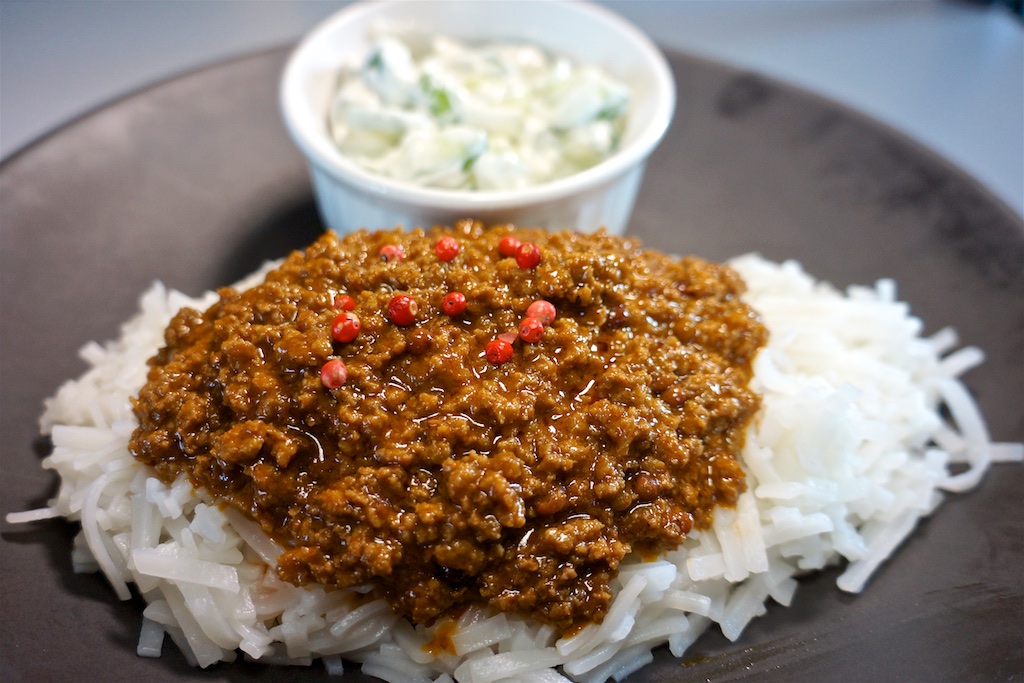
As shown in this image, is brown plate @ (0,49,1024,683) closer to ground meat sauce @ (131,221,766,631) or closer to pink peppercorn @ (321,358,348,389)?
ground meat sauce @ (131,221,766,631)

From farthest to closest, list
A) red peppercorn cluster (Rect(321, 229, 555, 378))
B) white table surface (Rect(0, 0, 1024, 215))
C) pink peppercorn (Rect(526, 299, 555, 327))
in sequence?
white table surface (Rect(0, 0, 1024, 215)) → pink peppercorn (Rect(526, 299, 555, 327)) → red peppercorn cluster (Rect(321, 229, 555, 378))

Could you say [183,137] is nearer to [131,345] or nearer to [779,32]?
[131,345]

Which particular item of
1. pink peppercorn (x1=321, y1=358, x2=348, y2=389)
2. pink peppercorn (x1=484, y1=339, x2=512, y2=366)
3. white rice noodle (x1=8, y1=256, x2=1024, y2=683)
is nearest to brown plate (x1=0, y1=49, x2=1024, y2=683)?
white rice noodle (x1=8, y1=256, x2=1024, y2=683)

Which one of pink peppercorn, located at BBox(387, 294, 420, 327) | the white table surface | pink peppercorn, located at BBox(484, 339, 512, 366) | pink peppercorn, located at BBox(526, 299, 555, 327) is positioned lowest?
the white table surface

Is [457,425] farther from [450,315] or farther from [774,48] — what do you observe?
[774,48]

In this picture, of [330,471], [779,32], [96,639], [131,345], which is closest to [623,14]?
[779,32]

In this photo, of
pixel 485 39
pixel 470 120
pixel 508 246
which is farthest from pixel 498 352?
pixel 485 39

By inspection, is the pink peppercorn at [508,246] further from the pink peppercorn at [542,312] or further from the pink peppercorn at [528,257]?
the pink peppercorn at [542,312]
